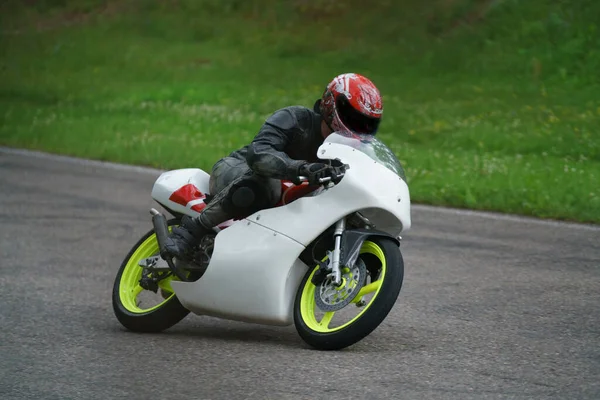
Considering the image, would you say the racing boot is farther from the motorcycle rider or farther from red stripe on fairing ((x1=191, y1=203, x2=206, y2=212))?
red stripe on fairing ((x1=191, y1=203, x2=206, y2=212))

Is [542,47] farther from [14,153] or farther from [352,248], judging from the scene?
[352,248]

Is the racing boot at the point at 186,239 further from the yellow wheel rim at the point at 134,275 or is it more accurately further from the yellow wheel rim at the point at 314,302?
the yellow wheel rim at the point at 314,302

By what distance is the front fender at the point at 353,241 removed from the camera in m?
6.96

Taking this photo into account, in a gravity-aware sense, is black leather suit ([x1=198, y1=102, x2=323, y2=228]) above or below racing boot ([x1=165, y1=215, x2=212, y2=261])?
above

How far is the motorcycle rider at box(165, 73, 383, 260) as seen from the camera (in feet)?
23.5

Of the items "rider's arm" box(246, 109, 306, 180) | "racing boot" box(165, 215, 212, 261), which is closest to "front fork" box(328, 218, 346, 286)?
"rider's arm" box(246, 109, 306, 180)

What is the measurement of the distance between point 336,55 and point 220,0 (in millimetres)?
9920

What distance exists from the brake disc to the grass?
694 cm

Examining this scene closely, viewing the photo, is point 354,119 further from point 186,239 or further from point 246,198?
point 186,239

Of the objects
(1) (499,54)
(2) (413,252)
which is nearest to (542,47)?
(1) (499,54)

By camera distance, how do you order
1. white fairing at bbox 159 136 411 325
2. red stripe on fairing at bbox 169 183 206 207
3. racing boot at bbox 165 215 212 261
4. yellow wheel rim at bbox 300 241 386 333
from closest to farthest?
yellow wheel rim at bbox 300 241 386 333 < white fairing at bbox 159 136 411 325 < racing boot at bbox 165 215 212 261 < red stripe on fairing at bbox 169 183 206 207

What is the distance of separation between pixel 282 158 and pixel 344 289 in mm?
803

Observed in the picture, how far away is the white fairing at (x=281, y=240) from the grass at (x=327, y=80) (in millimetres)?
6812

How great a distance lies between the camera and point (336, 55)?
33.7 m
